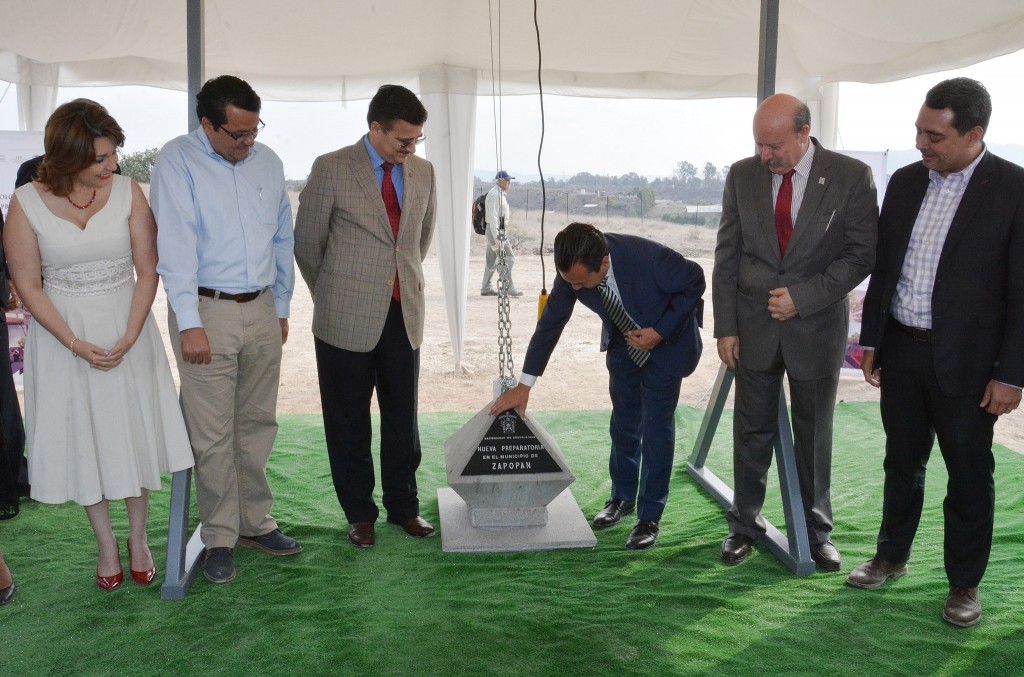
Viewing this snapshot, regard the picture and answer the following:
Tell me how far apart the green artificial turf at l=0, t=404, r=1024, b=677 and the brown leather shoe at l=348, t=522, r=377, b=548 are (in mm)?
35

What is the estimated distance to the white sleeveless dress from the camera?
261 centimetres

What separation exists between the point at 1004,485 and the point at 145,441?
3.76 meters

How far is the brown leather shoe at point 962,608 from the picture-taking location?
2688mm

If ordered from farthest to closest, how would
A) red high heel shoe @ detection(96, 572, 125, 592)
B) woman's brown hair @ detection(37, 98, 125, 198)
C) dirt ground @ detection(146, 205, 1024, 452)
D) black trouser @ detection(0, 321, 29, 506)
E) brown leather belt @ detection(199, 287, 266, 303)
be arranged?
dirt ground @ detection(146, 205, 1024, 452)
black trouser @ detection(0, 321, 29, 506)
red high heel shoe @ detection(96, 572, 125, 592)
brown leather belt @ detection(199, 287, 266, 303)
woman's brown hair @ detection(37, 98, 125, 198)

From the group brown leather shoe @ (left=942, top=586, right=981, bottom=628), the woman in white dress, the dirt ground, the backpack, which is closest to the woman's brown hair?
the woman in white dress

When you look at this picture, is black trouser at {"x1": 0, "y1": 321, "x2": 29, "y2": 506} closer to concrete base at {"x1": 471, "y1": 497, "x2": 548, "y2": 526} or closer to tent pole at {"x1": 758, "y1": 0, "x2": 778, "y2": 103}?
concrete base at {"x1": 471, "y1": 497, "x2": 548, "y2": 526}

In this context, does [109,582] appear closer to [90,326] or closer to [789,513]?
[90,326]

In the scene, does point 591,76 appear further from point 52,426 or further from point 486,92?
point 52,426

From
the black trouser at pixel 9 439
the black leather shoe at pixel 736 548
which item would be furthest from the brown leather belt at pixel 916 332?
the black trouser at pixel 9 439

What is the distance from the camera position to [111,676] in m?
2.41

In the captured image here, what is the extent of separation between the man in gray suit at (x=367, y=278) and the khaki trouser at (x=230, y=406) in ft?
0.68

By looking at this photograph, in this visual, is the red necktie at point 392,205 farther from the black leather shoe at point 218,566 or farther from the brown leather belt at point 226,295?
the black leather shoe at point 218,566

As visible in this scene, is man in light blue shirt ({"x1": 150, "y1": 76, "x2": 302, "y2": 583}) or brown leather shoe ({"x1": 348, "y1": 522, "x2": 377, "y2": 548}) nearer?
man in light blue shirt ({"x1": 150, "y1": 76, "x2": 302, "y2": 583})

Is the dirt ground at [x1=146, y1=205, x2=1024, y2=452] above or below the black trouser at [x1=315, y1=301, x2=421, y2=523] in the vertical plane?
below
